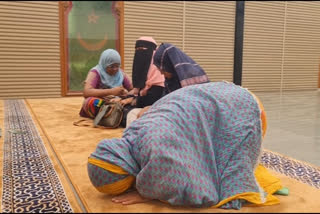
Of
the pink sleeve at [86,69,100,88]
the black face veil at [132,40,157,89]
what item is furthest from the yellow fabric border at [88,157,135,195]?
the pink sleeve at [86,69,100,88]

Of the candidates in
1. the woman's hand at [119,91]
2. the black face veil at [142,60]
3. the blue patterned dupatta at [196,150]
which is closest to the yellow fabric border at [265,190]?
the blue patterned dupatta at [196,150]

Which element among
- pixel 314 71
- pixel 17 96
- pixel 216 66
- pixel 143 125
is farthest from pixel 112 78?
pixel 314 71

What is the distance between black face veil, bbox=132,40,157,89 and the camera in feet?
12.1

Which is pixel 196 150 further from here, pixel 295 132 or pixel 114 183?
pixel 295 132

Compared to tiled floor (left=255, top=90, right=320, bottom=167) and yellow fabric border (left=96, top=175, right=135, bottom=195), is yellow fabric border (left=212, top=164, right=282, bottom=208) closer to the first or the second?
yellow fabric border (left=96, top=175, right=135, bottom=195)

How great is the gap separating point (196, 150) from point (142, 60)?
87.1 inches

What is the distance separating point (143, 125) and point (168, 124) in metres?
0.15

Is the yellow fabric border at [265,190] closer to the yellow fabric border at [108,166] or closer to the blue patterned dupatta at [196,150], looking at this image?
the blue patterned dupatta at [196,150]

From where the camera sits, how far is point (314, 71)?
8141mm

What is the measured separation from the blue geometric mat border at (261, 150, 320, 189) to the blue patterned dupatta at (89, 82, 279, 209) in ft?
1.97

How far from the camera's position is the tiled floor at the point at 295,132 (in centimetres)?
293

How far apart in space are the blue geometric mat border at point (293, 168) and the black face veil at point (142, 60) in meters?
1.59

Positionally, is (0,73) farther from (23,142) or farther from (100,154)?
(100,154)

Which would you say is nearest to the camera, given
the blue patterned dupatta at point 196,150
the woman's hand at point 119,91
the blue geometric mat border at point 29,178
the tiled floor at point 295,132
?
the blue patterned dupatta at point 196,150
